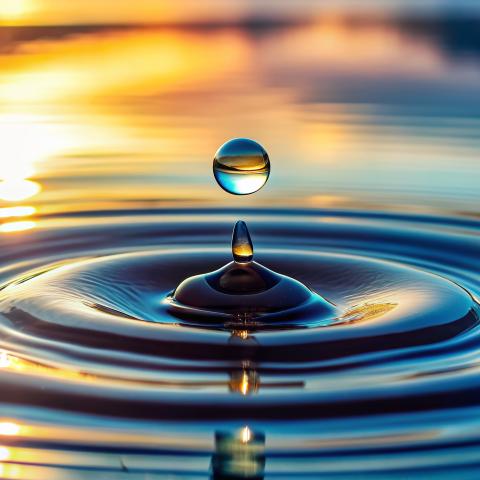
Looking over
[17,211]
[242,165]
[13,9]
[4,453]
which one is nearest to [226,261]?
[242,165]

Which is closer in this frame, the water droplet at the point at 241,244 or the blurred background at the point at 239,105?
the water droplet at the point at 241,244

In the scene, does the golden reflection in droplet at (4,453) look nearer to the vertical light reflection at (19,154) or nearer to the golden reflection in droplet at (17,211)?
the golden reflection in droplet at (17,211)

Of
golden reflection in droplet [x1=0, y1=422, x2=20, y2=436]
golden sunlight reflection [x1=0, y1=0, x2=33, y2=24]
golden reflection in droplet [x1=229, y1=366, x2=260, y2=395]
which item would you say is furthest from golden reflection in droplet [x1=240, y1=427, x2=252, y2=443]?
golden sunlight reflection [x1=0, y1=0, x2=33, y2=24]

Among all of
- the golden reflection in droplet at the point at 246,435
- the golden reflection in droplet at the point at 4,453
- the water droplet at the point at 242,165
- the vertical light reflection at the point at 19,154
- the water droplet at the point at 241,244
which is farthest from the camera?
the vertical light reflection at the point at 19,154

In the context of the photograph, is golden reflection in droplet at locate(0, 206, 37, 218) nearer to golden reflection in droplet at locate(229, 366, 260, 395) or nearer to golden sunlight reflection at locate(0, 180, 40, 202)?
golden sunlight reflection at locate(0, 180, 40, 202)

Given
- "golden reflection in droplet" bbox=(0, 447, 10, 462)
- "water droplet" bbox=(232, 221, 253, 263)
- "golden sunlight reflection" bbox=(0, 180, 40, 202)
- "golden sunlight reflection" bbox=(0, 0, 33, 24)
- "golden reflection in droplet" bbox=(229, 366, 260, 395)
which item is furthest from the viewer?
"golden sunlight reflection" bbox=(0, 0, 33, 24)

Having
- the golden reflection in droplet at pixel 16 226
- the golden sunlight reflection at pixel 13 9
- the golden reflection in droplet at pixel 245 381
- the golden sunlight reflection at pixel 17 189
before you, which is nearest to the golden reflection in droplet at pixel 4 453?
the golden reflection in droplet at pixel 245 381

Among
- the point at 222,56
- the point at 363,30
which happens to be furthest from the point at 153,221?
the point at 363,30
